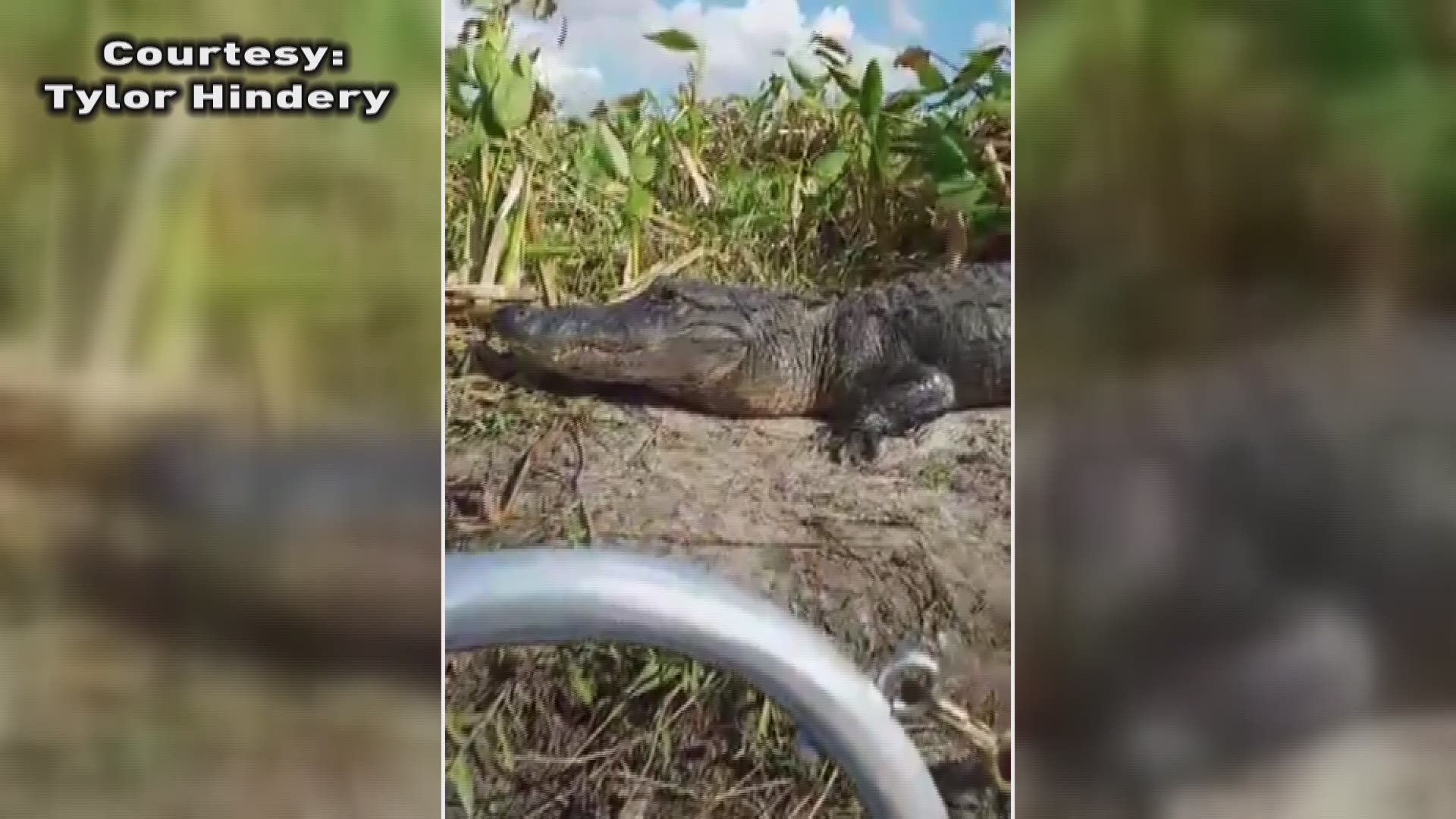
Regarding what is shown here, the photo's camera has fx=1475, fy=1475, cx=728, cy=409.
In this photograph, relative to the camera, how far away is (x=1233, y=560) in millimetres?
2223

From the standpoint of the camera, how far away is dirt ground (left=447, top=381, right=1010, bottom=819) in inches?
85.6

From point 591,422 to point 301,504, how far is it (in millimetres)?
437

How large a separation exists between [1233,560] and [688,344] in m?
0.88

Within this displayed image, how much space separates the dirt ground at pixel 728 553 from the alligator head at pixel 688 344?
0.07m

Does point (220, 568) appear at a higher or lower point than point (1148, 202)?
lower

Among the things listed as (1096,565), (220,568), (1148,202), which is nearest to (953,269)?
(1148,202)

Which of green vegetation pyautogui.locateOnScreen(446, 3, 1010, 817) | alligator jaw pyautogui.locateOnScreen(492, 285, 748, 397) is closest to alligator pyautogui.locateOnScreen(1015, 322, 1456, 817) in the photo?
green vegetation pyautogui.locateOnScreen(446, 3, 1010, 817)

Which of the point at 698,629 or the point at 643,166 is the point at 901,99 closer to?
the point at 643,166

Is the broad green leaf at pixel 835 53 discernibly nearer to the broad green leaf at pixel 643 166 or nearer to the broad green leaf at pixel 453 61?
the broad green leaf at pixel 643 166

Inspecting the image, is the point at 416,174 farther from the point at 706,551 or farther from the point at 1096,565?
the point at 1096,565

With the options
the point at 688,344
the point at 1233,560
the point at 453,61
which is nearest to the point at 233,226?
the point at 453,61

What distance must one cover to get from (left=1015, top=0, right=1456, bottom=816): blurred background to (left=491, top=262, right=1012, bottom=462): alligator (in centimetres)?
7

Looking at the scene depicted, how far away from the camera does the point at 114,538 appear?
2146 mm

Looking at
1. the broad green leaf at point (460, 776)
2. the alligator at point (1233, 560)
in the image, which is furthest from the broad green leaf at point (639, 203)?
the broad green leaf at point (460, 776)
